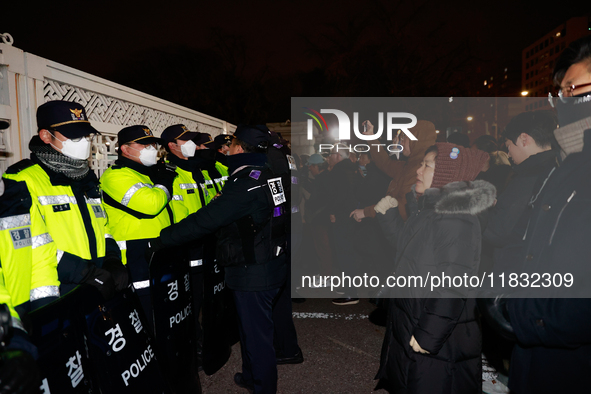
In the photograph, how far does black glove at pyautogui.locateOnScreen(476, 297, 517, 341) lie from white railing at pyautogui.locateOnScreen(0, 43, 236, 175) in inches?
150

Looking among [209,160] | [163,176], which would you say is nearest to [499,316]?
[163,176]

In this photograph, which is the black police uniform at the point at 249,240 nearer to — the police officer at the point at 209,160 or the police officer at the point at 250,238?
the police officer at the point at 250,238

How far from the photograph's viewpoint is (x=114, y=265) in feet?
7.32

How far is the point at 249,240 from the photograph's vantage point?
258cm

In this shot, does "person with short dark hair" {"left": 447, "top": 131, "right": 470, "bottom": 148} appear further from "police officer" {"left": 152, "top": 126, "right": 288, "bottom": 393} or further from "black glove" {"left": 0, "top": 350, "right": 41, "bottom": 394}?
"black glove" {"left": 0, "top": 350, "right": 41, "bottom": 394}

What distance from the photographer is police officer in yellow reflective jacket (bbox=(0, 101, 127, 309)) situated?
71.4 inches

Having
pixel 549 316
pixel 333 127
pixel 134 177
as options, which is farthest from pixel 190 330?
pixel 333 127

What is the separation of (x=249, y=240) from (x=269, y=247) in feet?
0.58

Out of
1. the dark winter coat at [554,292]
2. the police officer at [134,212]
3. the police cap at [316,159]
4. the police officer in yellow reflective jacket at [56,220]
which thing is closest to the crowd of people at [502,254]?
the dark winter coat at [554,292]

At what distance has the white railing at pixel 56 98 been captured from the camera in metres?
3.18

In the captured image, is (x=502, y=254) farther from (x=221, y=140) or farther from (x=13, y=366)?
(x=221, y=140)

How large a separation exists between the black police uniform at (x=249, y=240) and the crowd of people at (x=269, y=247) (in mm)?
10

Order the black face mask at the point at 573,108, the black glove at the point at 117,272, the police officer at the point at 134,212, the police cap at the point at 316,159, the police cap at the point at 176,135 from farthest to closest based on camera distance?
the police cap at the point at 316,159 < the police cap at the point at 176,135 < the police officer at the point at 134,212 < the black glove at the point at 117,272 < the black face mask at the point at 573,108

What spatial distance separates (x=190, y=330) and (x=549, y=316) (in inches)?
90.9
